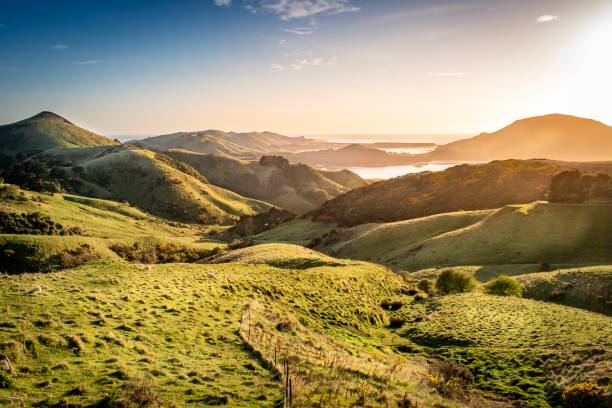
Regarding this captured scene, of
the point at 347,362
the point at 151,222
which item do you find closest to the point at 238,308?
the point at 347,362

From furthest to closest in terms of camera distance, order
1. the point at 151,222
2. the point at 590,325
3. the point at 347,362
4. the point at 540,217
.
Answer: the point at 151,222, the point at 540,217, the point at 590,325, the point at 347,362

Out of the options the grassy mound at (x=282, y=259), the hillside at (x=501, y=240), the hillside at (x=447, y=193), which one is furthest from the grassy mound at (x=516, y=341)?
the hillside at (x=447, y=193)

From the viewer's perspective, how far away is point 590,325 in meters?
32.0

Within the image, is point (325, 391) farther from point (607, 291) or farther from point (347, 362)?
point (607, 291)

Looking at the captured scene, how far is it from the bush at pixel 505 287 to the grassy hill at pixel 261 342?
5061 millimetres

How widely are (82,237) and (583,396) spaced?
9732cm

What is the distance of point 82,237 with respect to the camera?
86.2m

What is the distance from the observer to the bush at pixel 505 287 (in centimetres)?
4659

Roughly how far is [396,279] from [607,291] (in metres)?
25.6

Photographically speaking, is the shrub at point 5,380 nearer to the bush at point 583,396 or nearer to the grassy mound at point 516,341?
the grassy mound at point 516,341

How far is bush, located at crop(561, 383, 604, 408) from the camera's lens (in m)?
19.2

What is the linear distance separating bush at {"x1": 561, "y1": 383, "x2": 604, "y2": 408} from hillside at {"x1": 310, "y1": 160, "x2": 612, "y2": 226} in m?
110

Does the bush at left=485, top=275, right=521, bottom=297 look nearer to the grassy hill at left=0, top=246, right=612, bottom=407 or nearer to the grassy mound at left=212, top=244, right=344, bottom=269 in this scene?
the grassy hill at left=0, top=246, right=612, bottom=407

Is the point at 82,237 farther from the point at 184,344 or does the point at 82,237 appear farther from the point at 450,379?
the point at 450,379
